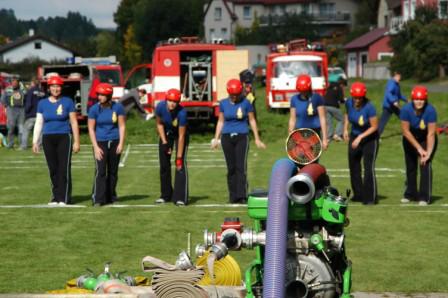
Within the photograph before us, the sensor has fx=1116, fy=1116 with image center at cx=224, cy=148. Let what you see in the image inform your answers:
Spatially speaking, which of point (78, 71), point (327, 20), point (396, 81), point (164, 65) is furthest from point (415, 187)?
point (327, 20)

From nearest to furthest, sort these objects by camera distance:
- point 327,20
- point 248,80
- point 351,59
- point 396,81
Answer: point 396,81 < point 248,80 < point 351,59 < point 327,20

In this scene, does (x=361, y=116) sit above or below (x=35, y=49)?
below

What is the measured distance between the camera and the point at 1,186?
65.9 feet

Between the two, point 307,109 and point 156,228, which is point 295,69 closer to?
point 307,109

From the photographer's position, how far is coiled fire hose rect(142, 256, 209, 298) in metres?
8.03

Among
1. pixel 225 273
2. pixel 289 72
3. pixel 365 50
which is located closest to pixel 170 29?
pixel 365 50

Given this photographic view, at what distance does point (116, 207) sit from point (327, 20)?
12400cm

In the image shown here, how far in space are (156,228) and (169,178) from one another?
303cm

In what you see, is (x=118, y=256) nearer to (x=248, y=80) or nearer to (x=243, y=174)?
(x=243, y=174)

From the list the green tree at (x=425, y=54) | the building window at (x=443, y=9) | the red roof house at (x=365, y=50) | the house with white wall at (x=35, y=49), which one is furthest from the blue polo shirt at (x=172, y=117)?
the house with white wall at (x=35, y=49)

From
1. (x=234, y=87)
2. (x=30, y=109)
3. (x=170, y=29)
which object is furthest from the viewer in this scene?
(x=170, y=29)

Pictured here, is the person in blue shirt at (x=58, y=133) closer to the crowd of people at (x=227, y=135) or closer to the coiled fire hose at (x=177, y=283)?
the crowd of people at (x=227, y=135)

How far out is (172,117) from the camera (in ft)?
54.3

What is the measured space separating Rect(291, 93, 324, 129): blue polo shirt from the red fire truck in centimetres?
2506
